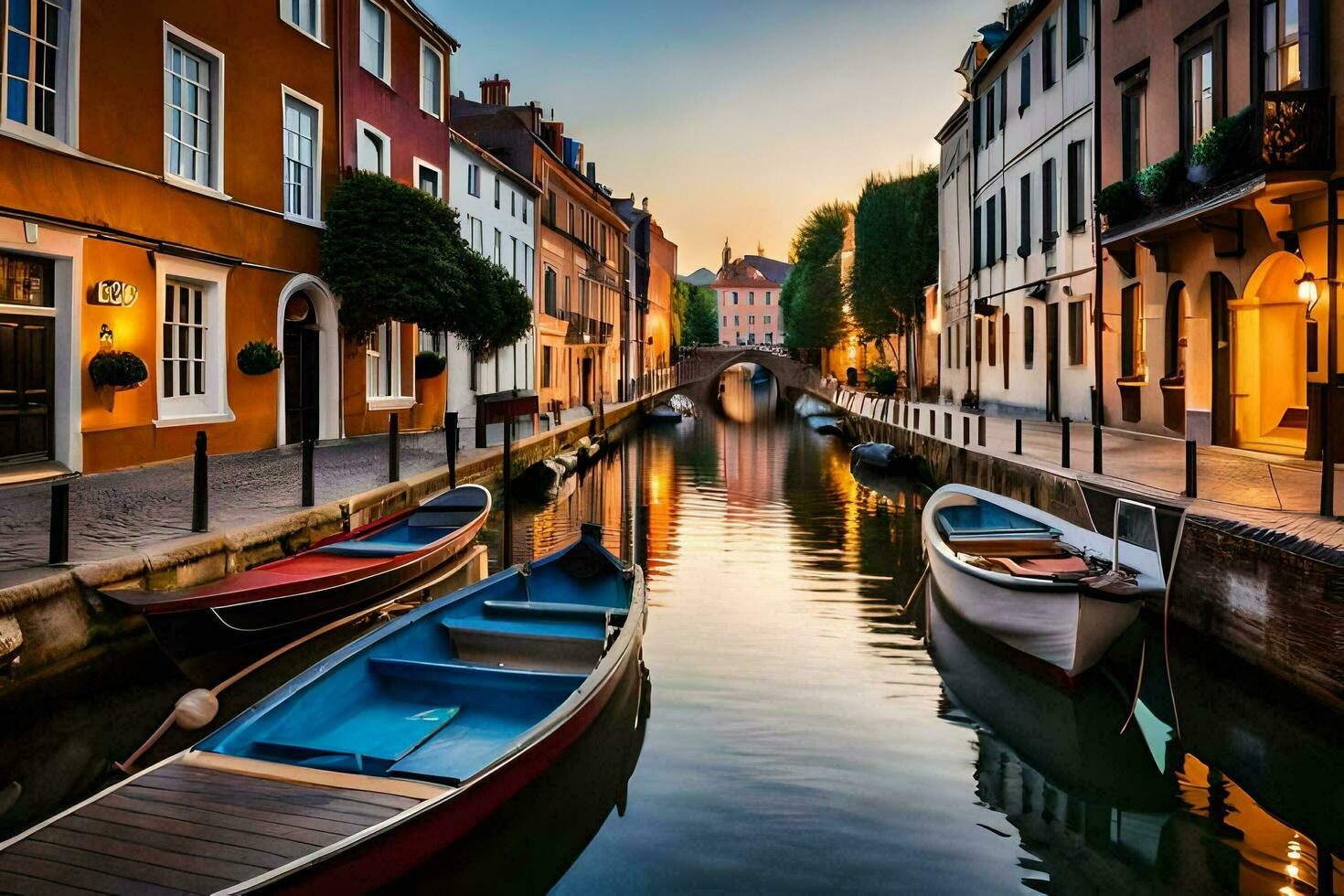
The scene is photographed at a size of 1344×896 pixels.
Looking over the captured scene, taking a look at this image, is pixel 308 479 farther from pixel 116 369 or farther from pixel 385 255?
pixel 385 255

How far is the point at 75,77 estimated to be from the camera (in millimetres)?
12648

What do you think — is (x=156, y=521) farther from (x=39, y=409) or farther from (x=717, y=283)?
(x=717, y=283)

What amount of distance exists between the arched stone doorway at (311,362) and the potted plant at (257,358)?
1.47 meters

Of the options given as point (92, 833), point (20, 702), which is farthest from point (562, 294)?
point (92, 833)

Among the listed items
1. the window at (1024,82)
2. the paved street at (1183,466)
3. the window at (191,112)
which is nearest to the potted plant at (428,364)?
the window at (191,112)

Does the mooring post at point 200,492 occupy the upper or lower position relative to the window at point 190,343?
lower

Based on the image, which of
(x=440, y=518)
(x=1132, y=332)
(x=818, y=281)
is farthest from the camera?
(x=818, y=281)

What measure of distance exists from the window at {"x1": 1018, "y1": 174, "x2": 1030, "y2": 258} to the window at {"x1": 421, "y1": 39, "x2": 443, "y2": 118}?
15009 mm

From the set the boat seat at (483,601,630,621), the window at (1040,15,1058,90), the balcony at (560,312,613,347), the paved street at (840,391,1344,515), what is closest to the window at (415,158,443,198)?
the paved street at (840,391,1344,515)

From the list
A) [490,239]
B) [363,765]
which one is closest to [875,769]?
[363,765]

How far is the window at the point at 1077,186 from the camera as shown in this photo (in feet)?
71.8

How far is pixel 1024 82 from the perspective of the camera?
2625 cm

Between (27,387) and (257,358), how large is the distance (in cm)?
442

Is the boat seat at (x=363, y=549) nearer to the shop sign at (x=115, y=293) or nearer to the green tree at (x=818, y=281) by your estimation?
the shop sign at (x=115, y=293)
